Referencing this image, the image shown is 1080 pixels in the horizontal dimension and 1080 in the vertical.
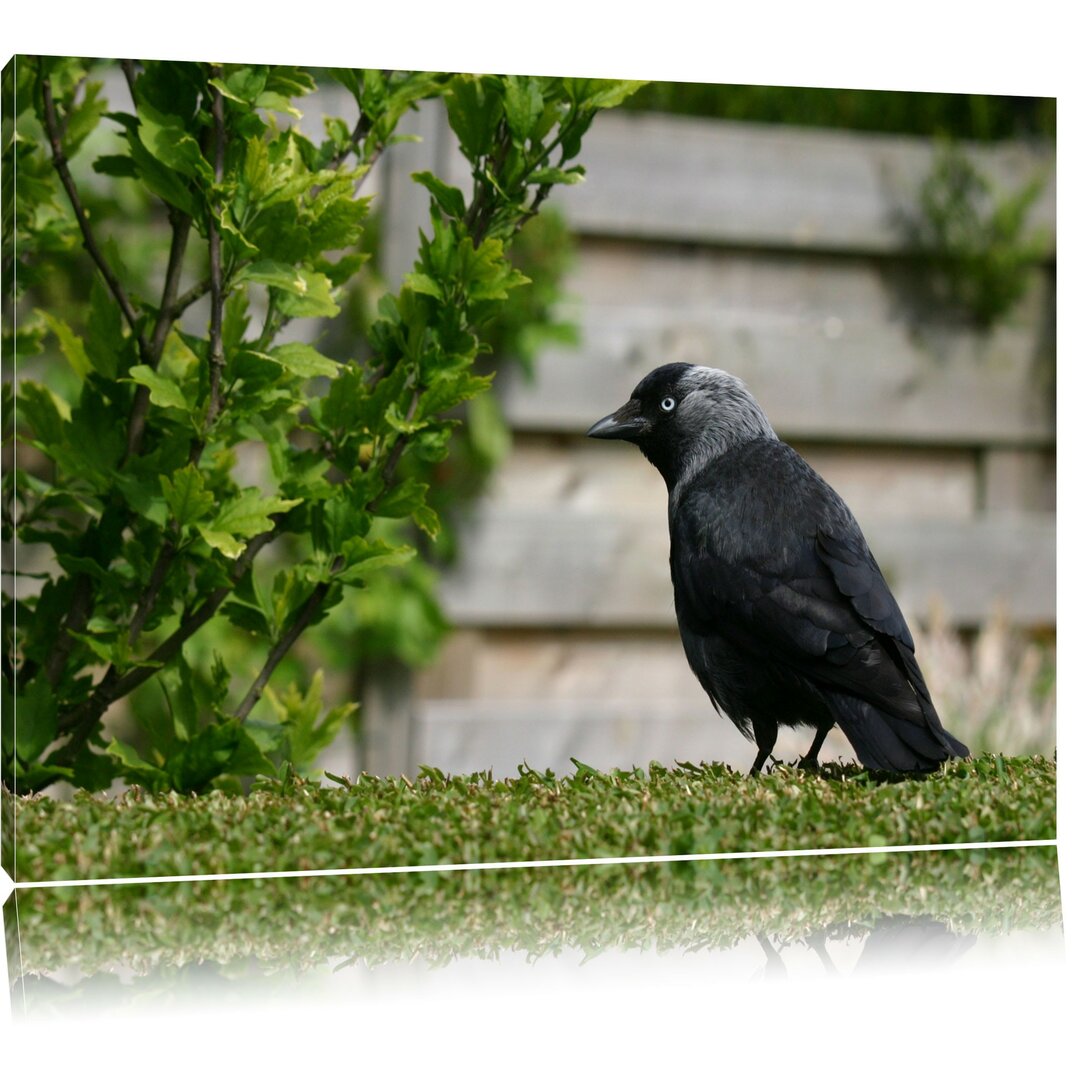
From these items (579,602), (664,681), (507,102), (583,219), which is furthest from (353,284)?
(507,102)

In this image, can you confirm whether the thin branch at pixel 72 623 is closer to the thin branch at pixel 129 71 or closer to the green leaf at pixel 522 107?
the thin branch at pixel 129 71

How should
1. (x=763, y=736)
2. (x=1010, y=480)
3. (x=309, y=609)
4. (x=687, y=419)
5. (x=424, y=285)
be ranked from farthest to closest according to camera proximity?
(x=1010, y=480)
(x=687, y=419)
(x=763, y=736)
(x=309, y=609)
(x=424, y=285)

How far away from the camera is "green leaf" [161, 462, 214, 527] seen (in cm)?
226

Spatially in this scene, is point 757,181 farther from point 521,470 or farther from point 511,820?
point 511,820

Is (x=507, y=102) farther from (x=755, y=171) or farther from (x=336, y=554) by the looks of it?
(x=755, y=171)

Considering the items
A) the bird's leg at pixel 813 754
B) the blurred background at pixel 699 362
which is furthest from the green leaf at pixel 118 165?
the bird's leg at pixel 813 754

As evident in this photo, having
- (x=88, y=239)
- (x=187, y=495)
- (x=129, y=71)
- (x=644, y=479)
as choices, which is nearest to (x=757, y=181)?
(x=644, y=479)

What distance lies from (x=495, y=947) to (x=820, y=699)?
2.52 ft

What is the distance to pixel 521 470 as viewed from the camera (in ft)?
13.3

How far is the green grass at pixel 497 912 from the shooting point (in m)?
2.12

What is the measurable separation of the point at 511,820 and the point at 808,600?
2.11 ft

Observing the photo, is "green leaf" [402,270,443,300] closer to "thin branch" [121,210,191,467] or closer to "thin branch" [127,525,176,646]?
"thin branch" [121,210,191,467]

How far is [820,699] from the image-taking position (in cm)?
Result: 261

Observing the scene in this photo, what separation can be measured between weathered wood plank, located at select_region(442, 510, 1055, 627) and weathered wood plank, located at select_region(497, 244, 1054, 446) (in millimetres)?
261
